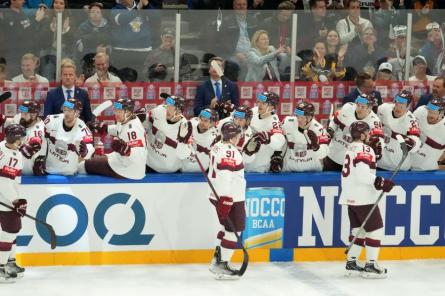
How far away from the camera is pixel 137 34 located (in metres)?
13.8

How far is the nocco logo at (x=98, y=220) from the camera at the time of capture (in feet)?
42.0

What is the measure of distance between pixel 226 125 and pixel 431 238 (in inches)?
104

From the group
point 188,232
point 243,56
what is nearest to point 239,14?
point 243,56

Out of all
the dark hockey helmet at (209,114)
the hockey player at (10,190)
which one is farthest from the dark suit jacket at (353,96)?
the hockey player at (10,190)

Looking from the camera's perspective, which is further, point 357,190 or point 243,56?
point 243,56

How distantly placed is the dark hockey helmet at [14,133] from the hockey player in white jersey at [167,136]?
1.59 meters

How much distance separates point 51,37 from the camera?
535 inches

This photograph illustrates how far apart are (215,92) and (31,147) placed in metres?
2.30

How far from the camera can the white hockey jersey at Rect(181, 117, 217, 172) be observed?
13312mm

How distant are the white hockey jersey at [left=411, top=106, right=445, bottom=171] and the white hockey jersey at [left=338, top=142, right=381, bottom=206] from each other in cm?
111

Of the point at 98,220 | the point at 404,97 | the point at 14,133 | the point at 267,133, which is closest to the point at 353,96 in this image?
the point at 404,97

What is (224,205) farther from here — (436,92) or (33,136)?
(436,92)

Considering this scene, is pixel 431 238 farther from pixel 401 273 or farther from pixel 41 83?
pixel 41 83

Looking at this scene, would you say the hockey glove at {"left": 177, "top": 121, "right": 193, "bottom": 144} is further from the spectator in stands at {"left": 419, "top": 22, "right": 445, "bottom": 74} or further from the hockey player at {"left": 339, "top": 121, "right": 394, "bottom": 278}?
the spectator in stands at {"left": 419, "top": 22, "right": 445, "bottom": 74}
